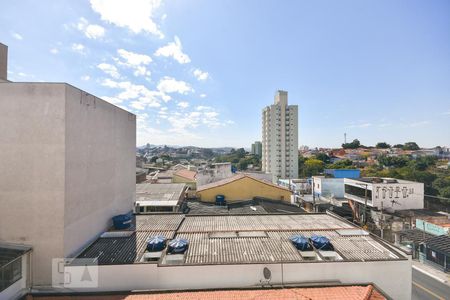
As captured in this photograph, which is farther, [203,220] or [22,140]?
[203,220]

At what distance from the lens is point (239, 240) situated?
12.6m

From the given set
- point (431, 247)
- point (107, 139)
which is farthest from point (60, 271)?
point (431, 247)

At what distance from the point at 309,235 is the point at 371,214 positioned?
82.9ft

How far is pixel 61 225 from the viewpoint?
10047mm

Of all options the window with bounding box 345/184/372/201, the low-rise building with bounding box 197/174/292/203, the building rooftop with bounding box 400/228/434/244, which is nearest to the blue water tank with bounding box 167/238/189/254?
the low-rise building with bounding box 197/174/292/203

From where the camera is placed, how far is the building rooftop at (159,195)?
78.9 feet

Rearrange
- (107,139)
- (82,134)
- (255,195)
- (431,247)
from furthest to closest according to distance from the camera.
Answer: (255,195) → (431,247) → (107,139) → (82,134)

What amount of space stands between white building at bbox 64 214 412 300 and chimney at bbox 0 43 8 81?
1063 centimetres

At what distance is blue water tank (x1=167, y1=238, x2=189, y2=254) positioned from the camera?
11.0 metres

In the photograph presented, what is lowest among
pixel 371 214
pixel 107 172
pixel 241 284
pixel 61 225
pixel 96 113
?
pixel 371 214

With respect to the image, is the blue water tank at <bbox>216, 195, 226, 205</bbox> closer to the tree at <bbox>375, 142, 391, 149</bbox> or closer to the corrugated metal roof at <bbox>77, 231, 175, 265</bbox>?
the corrugated metal roof at <bbox>77, 231, 175, 265</bbox>

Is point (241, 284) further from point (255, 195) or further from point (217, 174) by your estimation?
point (217, 174)

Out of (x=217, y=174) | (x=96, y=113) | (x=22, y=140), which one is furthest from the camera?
(x=217, y=174)

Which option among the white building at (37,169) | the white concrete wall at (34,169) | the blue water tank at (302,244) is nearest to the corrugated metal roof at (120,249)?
the white building at (37,169)
